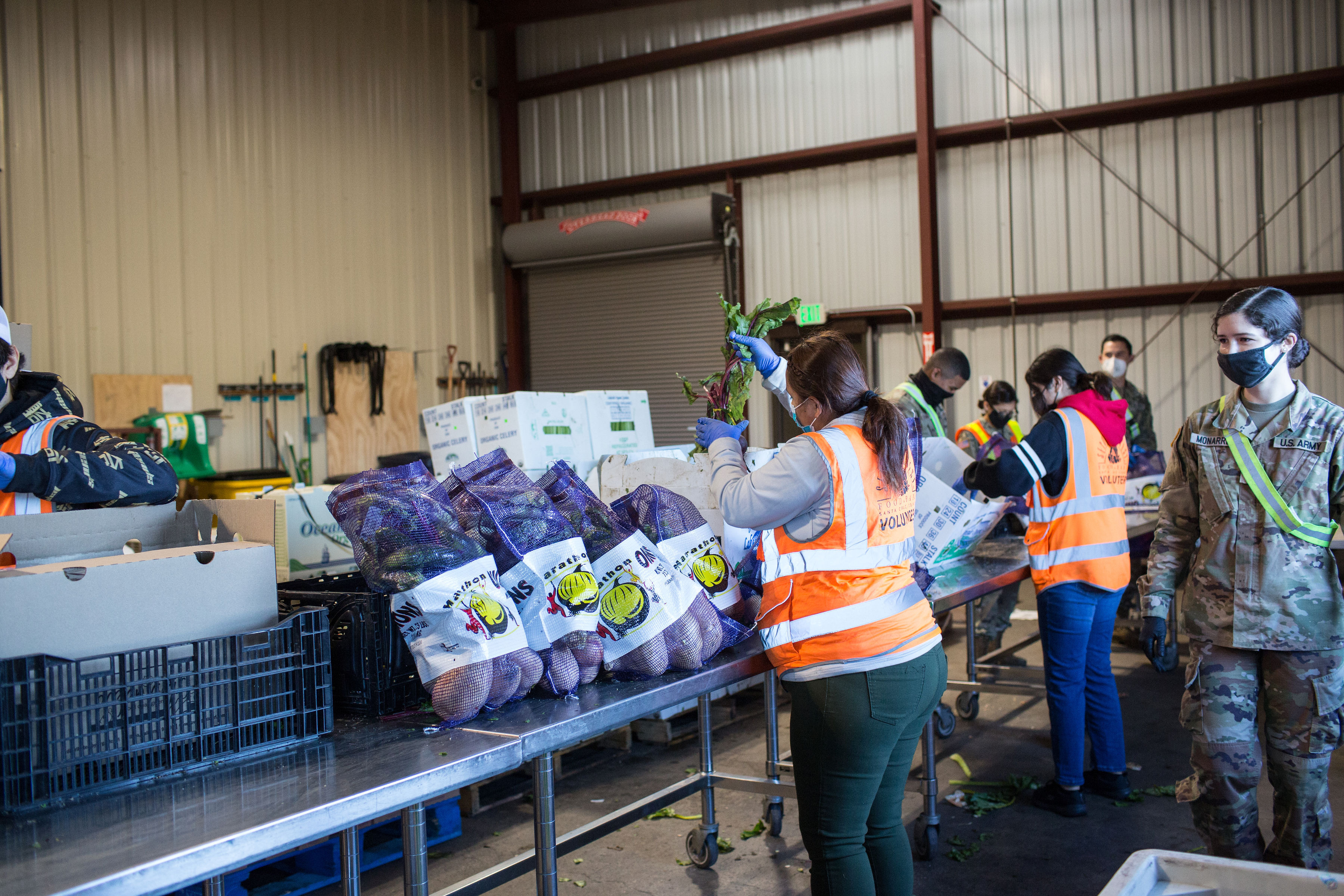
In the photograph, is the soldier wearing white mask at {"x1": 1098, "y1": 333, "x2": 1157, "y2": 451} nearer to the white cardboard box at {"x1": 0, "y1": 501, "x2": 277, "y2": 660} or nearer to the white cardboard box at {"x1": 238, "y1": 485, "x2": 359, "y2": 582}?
the white cardboard box at {"x1": 238, "y1": 485, "x2": 359, "y2": 582}

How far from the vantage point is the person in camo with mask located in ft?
7.45

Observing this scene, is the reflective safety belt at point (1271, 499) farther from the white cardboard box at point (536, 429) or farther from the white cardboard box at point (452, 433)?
the white cardboard box at point (452, 433)

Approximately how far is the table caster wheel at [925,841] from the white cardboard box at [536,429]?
2.04m

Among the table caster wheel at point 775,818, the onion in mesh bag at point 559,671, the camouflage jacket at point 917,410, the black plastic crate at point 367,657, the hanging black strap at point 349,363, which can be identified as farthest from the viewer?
the hanging black strap at point 349,363

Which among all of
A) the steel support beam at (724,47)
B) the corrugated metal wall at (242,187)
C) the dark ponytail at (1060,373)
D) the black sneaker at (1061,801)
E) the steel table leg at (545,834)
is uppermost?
the steel support beam at (724,47)

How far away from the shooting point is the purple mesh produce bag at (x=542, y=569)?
6.61 ft

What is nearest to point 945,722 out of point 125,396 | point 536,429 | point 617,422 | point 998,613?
point 998,613

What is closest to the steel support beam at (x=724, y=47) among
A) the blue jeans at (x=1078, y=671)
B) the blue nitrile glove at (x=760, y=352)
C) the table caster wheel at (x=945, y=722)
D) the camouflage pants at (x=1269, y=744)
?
the table caster wheel at (x=945, y=722)

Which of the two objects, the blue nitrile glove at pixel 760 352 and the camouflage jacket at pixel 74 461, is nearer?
the camouflage jacket at pixel 74 461

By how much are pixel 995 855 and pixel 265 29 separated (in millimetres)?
7829

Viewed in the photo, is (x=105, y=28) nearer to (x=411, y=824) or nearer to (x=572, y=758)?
(x=572, y=758)

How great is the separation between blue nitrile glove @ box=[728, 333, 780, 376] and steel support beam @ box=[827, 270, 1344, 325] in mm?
5905

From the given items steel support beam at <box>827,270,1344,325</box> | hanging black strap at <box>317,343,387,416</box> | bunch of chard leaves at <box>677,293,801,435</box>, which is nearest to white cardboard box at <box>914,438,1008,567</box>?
bunch of chard leaves at <box>677,293,801,435</box>

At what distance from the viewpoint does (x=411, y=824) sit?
6.06ft
